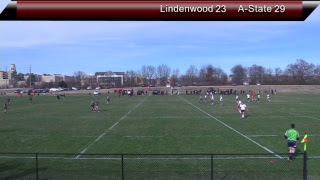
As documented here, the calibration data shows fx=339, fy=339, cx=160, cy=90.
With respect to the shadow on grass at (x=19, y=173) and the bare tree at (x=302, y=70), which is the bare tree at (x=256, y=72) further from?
the shadow on grass at (x=19, y=173)

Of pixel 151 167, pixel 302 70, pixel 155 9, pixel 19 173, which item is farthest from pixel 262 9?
pixel 302 70

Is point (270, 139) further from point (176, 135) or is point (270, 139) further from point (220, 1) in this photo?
point (220, 1)

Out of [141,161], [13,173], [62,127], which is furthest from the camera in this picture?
[62,127]

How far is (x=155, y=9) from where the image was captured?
3828 mm

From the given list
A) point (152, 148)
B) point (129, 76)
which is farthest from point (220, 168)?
point (129, 76)

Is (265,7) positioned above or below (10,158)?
above

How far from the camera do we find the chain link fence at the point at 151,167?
11406 millimetres

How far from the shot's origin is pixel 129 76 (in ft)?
656

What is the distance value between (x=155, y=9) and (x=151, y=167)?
9.84 metres

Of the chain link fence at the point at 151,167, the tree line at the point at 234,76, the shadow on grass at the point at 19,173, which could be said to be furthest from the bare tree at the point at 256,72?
the shadow on grass at the point at 19,173

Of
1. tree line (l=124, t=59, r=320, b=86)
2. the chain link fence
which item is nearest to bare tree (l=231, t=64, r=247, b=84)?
tree line (l=124, t=59, r=320, b=86)

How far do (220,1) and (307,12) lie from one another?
3.30 ft

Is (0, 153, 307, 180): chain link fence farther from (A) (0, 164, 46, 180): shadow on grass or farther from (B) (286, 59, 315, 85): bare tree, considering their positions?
(B) (286, 59, 315, 85): bare tree

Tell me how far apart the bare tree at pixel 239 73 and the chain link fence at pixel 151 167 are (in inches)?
6200
